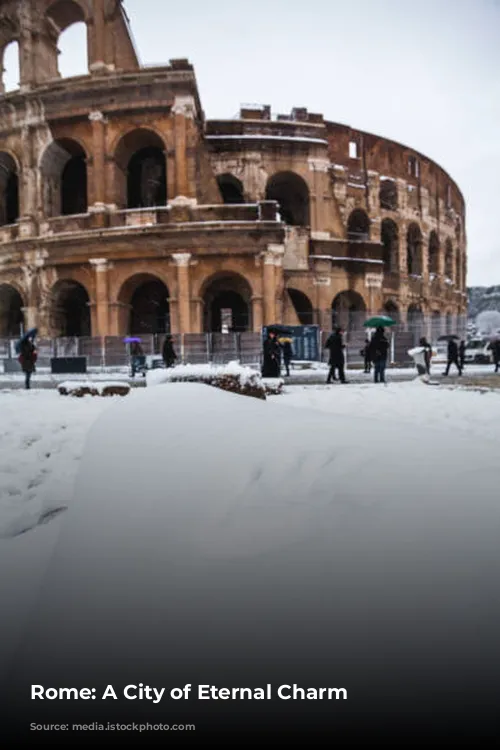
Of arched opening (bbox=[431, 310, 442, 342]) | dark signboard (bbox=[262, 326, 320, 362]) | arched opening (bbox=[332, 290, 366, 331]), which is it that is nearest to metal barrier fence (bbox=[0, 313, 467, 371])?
dark signboard (bbox=[262, 326, 320, 362])

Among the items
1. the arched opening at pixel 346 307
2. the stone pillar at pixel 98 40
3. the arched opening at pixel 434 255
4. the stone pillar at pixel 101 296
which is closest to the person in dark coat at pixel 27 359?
the stone pillar at pixel 101 296

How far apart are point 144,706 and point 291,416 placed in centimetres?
323

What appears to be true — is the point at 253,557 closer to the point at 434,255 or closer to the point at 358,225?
the point at 358,225

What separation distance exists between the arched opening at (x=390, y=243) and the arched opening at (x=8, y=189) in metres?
21.8

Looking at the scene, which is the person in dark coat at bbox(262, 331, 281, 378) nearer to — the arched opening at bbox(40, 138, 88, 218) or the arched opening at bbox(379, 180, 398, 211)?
the arched opening at bbox(40, 138, 88, 218)

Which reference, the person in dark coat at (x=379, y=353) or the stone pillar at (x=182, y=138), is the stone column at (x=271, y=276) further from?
the person in dark coat at (x=379, y=353)

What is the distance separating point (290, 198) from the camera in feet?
83.6

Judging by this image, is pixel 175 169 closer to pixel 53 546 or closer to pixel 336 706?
pixel 53 546

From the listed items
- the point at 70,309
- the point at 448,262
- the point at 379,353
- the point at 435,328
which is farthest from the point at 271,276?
the point at 448,262

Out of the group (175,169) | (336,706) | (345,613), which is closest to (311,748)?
(336,706)

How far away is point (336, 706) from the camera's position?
5.41ft

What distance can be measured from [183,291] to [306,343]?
19.0 feet

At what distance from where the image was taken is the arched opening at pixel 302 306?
23.5 m

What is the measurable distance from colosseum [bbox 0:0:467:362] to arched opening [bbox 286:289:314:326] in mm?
102
